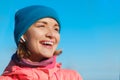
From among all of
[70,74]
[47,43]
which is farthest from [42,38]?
[70,74]

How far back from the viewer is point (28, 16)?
1077 cm

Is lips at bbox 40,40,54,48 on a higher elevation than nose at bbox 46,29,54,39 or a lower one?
lower

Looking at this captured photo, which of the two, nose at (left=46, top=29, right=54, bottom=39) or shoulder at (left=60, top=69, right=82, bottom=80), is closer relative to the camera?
nose at (left=46, top=29, right=54, bottom=39)

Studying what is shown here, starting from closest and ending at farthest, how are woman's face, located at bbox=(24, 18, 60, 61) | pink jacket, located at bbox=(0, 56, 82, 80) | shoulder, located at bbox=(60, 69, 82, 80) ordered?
1. woman's face, located at bbox=(24, 18, 60, 61)
2. pink jacket, located at bbox=(0, 56, 82, 80)
3. shoulder, located at bbox=(60, 69, 82, 80)

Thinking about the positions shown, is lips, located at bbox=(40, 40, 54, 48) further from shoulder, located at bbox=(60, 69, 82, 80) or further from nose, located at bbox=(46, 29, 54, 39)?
shoulder, located at bbox=(60, 69, 82, 80)

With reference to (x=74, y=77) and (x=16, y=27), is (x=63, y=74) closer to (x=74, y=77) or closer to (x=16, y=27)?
(x=74, y=77)

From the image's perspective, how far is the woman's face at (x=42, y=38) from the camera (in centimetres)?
1043

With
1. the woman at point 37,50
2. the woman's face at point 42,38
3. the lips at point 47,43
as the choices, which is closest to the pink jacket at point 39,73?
the woman at point 37,50

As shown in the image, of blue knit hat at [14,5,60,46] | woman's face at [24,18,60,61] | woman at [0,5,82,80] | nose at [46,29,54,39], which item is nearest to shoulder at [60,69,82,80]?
woman at [0,5,82,80]

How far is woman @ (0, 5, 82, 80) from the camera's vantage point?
412 inches

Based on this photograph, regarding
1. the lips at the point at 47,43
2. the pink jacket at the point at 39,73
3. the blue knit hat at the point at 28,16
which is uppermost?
the blue knit hat at the point at 28,16

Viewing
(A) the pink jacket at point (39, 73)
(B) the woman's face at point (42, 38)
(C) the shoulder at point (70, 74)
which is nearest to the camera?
(B) the woman's face at point (42, 38)

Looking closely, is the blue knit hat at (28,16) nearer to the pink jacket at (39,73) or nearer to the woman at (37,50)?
the woman at (37,50)

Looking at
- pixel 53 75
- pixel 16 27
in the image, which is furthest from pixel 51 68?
pixel 16 27
